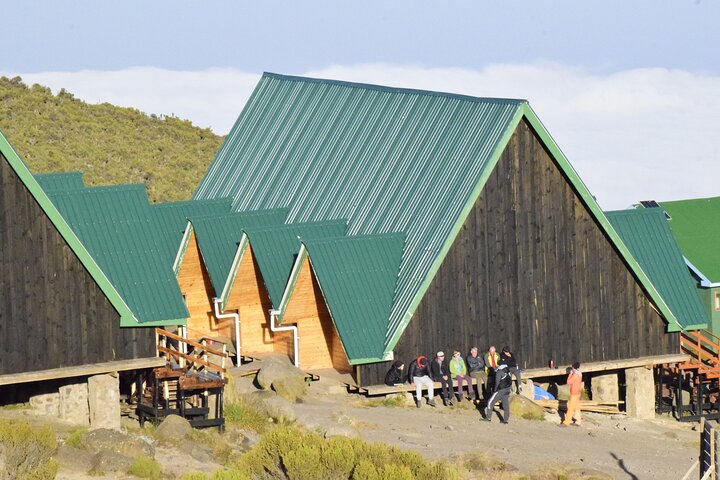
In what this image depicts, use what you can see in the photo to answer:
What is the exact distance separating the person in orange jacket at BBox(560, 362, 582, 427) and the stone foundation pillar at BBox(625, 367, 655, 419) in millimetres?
3539

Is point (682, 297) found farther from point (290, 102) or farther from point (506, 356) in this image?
point (290, 102)

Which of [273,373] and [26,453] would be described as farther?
[273,373]

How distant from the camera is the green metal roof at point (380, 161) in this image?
4231 centimetres

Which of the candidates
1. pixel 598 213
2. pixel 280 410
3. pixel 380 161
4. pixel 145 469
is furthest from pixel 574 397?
pixel 145 469

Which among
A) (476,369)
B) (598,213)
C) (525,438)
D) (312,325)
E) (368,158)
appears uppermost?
(368,158)

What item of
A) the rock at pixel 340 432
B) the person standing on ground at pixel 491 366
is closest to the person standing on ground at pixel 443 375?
the person standing on ground at pixel 491 366

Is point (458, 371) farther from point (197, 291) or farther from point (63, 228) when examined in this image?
point (63, 228)

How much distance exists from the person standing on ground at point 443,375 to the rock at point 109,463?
959 centimetres

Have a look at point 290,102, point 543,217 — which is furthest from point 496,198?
point 290,102

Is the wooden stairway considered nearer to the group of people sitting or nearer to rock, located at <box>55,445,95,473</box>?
the group of people sitting

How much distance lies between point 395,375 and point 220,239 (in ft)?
25.7

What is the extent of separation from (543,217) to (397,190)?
13.2ft

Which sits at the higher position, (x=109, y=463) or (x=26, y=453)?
(x=26, y=453)

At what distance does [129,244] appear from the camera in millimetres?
40219
